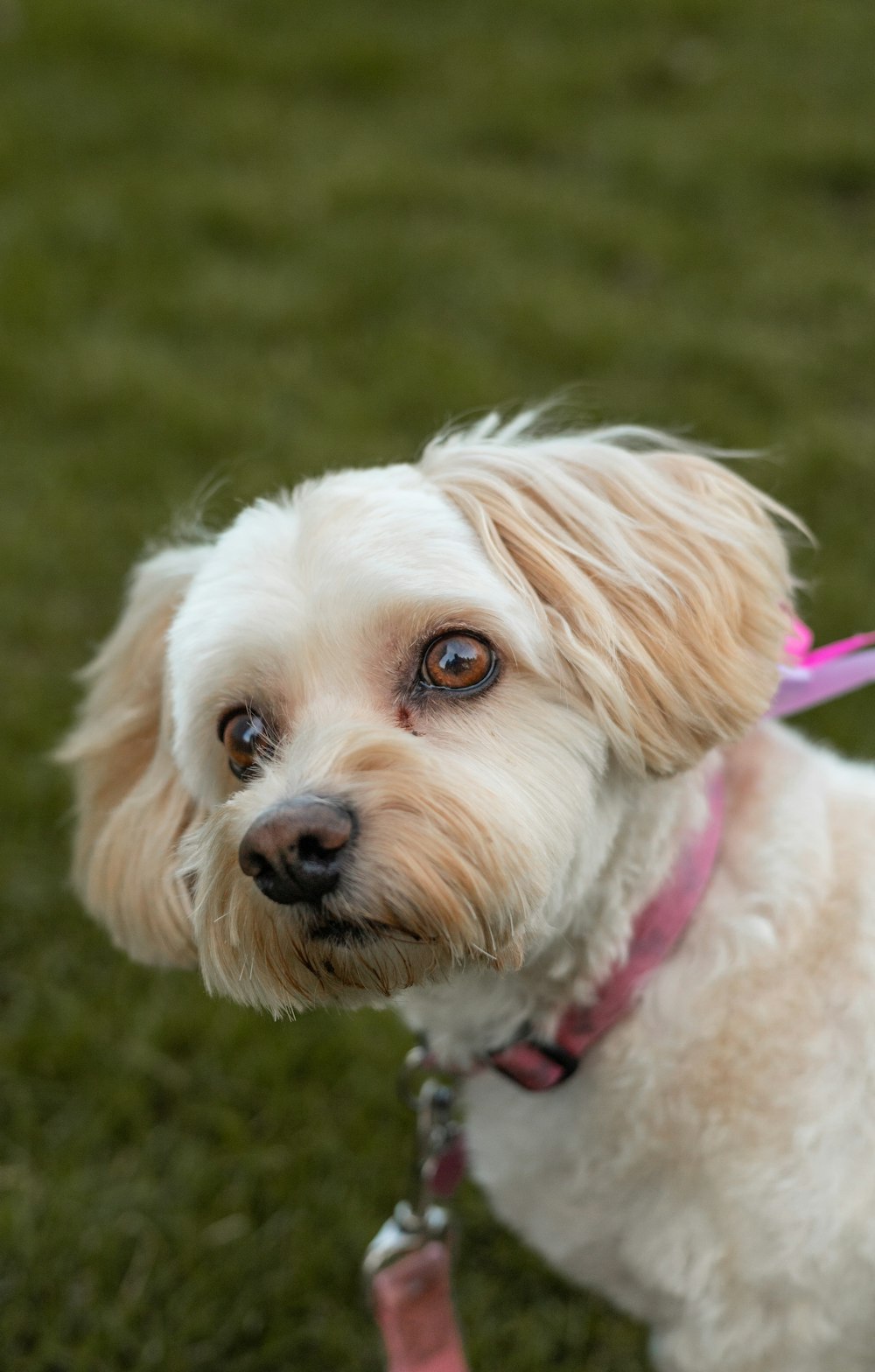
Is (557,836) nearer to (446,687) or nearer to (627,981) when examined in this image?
(446,687)

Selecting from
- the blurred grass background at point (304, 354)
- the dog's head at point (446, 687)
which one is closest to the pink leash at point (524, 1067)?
the dog's head at point (446, 687)

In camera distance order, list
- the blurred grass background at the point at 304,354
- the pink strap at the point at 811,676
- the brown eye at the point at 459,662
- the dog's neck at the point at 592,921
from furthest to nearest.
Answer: the blurred grass background at the point at 304,354
the pink strap at the point at 811,676
the dog's neck at the point at 592,921
the brown eye at the point at 459,662

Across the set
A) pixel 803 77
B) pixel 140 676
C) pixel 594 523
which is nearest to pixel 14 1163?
pixel 140 676

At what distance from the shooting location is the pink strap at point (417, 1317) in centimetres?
208

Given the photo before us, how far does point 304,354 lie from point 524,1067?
4013 millimetres

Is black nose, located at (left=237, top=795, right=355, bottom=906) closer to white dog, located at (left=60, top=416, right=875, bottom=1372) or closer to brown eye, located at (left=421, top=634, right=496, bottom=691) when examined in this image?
white dog, located at (left=60, top=416, right=875, bottom=1372)

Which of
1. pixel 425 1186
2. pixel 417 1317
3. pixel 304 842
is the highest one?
pixel 304 842

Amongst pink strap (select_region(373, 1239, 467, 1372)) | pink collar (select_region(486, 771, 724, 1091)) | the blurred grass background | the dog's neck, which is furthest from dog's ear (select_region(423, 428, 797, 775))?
pink strap (select_region(373, 1239, 467, 1372))

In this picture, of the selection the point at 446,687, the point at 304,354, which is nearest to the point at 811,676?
the point at 446,687

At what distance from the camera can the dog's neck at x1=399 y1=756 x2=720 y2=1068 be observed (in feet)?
5.67

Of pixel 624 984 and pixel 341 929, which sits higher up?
pixel 341 929

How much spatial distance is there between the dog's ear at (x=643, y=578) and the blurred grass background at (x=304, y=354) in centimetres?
87

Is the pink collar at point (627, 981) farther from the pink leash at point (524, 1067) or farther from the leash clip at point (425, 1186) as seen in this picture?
the leash clip at point (425, 1186)

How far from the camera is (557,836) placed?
5.15 feet
